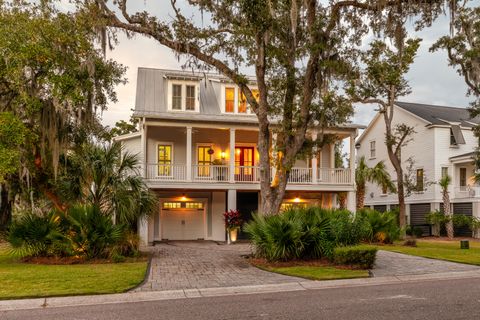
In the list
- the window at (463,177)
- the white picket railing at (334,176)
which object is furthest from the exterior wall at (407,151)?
the white picket railing at (334,176)

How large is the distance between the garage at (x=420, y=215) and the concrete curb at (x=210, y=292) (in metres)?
18.5

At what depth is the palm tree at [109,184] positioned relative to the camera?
14.0m

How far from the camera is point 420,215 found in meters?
30.3

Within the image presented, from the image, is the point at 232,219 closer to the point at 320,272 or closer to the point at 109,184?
the point at 109,184

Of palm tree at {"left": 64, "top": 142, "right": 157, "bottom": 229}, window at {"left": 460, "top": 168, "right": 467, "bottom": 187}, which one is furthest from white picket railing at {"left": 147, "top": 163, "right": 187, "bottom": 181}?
window at {"left": 460, "top": 168, "right": 467, "bottom": 187}

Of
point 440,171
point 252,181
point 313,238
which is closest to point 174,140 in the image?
point 252,181

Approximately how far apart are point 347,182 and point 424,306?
50.4 ft

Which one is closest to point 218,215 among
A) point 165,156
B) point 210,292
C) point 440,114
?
point 165,156

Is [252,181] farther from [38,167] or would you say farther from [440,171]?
[440,171]

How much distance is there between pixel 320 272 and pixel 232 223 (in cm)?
916

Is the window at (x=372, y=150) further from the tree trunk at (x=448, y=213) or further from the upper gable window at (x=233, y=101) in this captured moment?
the upper gable window at (x=233, y=101)

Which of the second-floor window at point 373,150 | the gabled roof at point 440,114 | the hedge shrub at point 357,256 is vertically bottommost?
the hedge shrub at point 357,256

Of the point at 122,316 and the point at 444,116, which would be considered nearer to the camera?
the point at 122,316

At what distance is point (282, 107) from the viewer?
1556 centimetres
